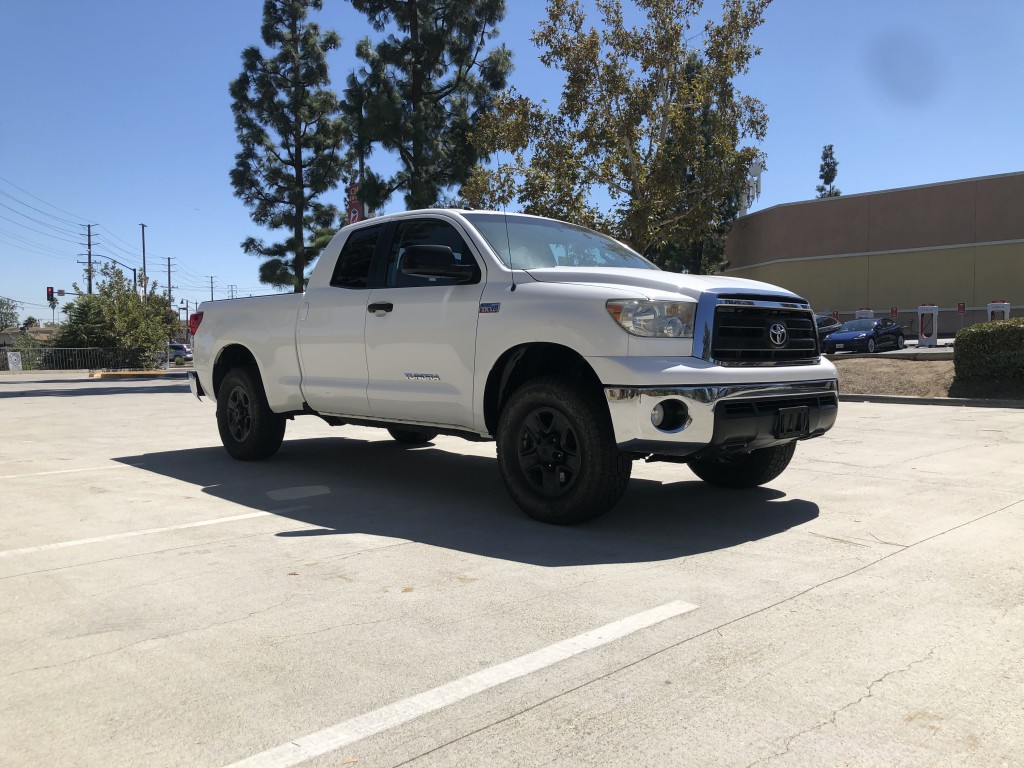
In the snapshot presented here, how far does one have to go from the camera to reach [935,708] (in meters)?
2.75

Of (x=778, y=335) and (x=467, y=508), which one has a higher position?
(x=778, y=335)

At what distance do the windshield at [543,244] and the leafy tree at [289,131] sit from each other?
29646 mm

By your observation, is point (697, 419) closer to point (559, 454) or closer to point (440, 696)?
point (559, 454)

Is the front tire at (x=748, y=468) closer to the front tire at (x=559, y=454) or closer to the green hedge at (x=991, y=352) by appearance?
the front tire at (x=559, y=454)

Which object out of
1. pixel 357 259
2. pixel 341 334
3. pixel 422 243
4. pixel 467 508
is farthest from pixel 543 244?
pixel 467 508

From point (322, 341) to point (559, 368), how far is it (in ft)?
7.78

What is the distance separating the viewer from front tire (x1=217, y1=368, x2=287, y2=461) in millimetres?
7797

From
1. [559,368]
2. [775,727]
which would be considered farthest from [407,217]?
[775,727]

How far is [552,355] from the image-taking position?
5523mm

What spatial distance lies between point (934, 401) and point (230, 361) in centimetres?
1160

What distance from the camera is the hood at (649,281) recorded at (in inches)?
200

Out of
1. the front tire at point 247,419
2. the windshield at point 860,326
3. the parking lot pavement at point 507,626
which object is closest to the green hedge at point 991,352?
the parking lot pavement at point 507,626

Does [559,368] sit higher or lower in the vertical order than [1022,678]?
higher

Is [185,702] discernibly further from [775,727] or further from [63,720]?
[775,727]
